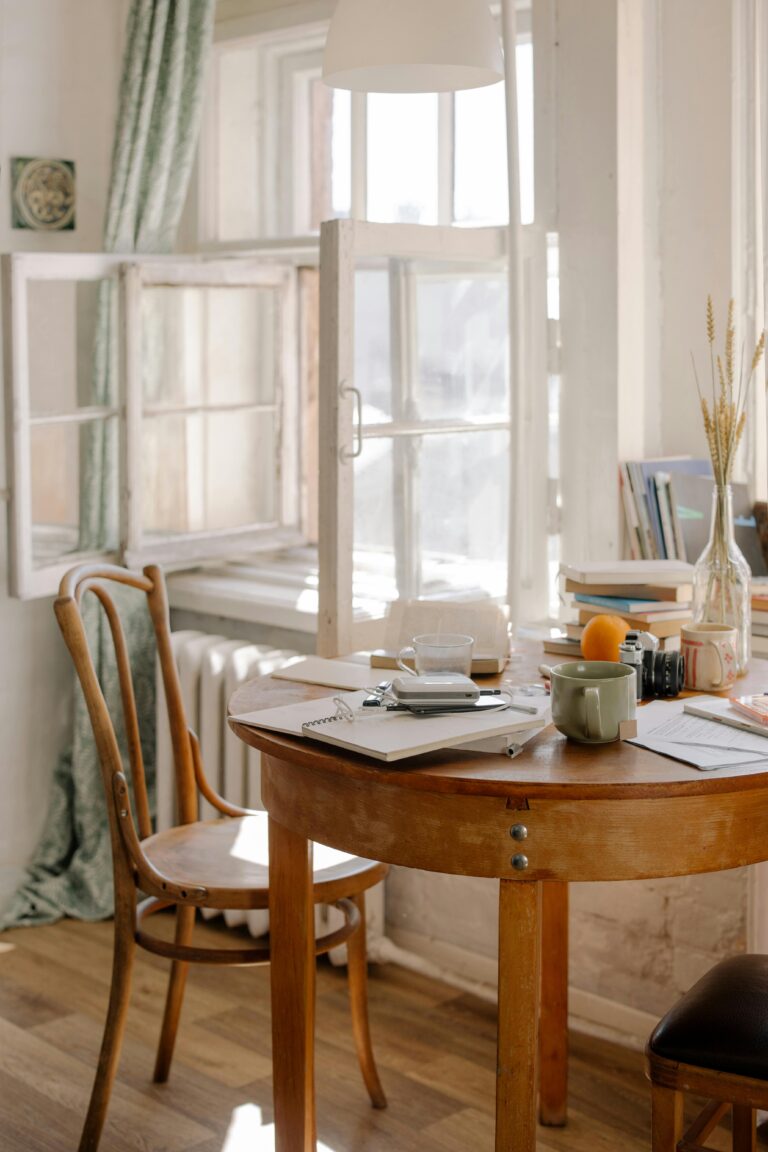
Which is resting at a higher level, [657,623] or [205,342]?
[205,342]

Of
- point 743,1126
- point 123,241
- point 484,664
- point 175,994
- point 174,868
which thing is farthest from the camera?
point 123,241

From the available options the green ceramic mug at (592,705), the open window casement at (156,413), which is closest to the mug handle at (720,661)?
the green ceramic mug at (592,705)

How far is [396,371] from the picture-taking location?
8.95ft

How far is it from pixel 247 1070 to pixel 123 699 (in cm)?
72

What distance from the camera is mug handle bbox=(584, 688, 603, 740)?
5.55ft

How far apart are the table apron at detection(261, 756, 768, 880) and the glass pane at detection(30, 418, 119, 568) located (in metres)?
1.74

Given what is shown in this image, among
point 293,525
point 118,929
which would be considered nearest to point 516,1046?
point 118,929

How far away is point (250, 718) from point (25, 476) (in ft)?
4.31

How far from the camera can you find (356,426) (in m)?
2.50

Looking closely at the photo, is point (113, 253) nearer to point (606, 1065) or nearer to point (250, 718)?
point (250, 718)

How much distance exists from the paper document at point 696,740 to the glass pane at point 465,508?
965 mm

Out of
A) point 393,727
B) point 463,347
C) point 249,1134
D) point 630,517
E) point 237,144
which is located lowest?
point 249,1134

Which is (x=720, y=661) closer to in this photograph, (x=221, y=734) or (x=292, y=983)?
(x=292, y=983)

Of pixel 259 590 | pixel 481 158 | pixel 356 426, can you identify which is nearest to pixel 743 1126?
pixel 356 426
